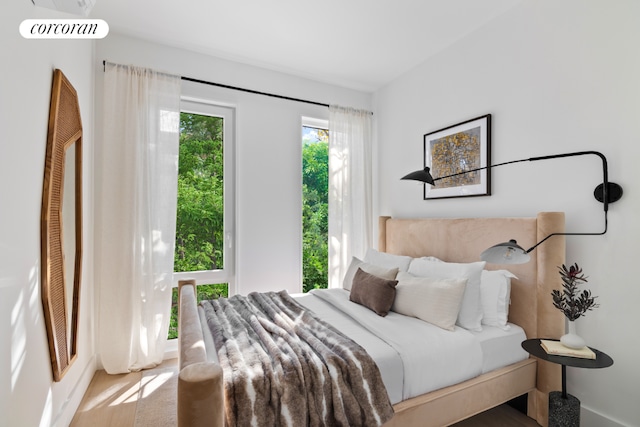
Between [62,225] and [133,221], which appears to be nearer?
[62,225]

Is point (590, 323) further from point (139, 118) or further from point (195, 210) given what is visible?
point (139, 118)

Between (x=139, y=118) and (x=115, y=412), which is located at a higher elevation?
(x=139, y=118)

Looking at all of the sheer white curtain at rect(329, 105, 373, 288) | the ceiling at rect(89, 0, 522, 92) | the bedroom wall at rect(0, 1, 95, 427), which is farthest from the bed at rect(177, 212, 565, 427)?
the ceiling at rect(89, 0, 522, 92)

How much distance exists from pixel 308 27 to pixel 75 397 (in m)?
3.25

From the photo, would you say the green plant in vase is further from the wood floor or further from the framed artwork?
the framed artwork

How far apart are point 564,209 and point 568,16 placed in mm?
1238

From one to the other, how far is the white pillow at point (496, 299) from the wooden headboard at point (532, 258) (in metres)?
0.09

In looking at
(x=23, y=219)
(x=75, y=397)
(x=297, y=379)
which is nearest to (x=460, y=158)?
(x=297, y=379)

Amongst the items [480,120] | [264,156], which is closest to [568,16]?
[480,120]

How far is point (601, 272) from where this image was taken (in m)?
1.87

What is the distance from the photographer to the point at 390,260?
2.80 m

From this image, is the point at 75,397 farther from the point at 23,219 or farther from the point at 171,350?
the point at 23,219

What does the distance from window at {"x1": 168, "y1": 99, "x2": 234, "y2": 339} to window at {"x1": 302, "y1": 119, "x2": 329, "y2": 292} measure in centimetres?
83

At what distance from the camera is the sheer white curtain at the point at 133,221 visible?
8.63 ft
